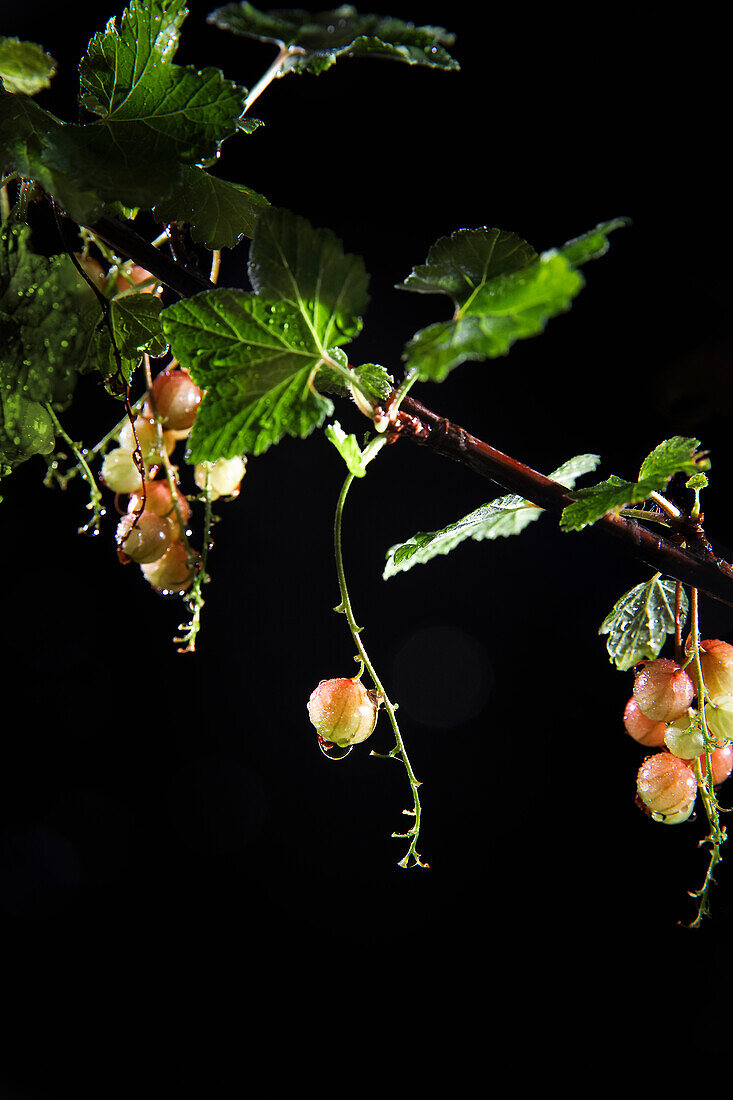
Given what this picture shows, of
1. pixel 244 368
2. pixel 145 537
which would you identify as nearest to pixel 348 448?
pixel 244 368

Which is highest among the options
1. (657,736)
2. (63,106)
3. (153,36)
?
(63,106)

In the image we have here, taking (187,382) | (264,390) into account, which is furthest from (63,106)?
(264,390)

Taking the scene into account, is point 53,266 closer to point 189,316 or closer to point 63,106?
point 189,316

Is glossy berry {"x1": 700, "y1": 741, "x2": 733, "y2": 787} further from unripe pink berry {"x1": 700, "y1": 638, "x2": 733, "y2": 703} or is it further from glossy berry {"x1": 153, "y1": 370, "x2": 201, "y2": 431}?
glossy berry {"x1": 153, "y1": 370, "x2": 201, "y2": 431}

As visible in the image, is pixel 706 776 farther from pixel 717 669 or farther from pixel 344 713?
pixel 344 713

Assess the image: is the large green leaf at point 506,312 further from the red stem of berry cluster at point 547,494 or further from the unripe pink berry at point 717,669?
the unripe pink berry at point 717,669

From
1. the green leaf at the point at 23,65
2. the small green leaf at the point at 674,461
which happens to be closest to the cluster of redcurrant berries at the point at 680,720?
the small green leaf at the point at 674,461
